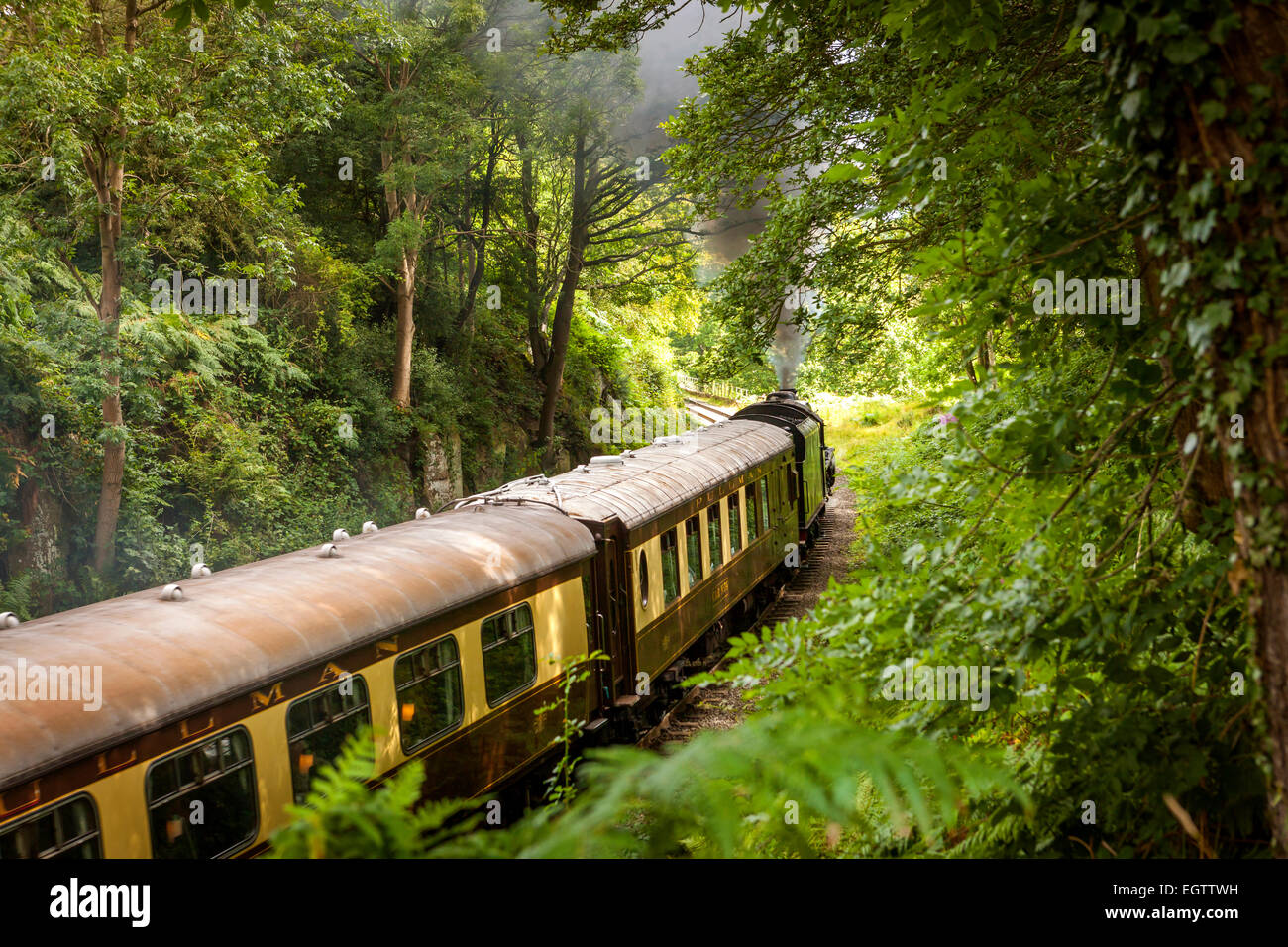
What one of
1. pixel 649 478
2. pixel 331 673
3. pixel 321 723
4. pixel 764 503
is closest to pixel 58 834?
pixel 321 723

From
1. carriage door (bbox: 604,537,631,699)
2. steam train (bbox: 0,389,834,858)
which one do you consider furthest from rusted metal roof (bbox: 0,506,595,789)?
carriage door (bbox: 604,537,631,699)

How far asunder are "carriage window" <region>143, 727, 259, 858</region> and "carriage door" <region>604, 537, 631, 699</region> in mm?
4643

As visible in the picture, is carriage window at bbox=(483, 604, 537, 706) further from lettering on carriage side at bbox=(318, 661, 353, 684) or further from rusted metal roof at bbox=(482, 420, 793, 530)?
rusted metal roof at bbox=(482, 420, 793, 530)

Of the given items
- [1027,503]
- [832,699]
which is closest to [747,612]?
[1027,503]

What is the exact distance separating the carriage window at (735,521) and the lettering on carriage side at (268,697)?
8798 mm

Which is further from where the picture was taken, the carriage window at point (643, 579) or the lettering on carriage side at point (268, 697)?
the carriage window at point (643, 579)

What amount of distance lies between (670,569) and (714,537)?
1.99 m

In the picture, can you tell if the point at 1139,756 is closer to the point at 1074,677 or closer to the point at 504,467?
the point at 1074,677

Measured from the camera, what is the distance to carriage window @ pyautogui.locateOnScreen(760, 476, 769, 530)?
15.5 m

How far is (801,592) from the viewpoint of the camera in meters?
17.4

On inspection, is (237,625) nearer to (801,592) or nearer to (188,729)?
(188,729)

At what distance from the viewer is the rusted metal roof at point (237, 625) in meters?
4.26
